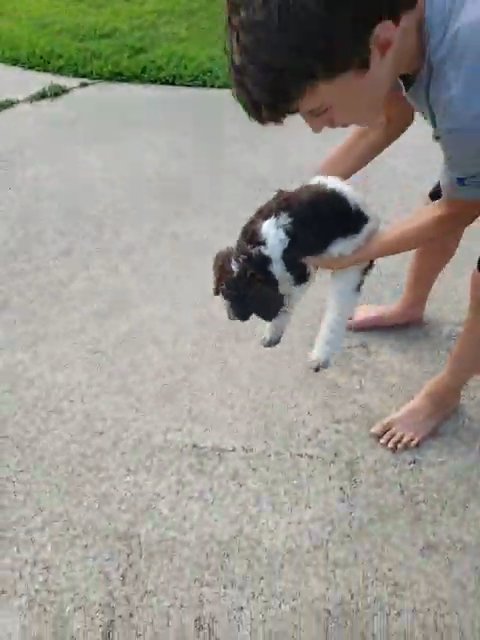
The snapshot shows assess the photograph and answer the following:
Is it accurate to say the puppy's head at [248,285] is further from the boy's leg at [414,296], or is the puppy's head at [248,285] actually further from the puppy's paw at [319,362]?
the boy's leg at [414,296]

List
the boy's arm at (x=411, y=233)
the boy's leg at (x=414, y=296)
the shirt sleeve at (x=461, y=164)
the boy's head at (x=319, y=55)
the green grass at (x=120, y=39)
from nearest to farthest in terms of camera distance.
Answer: the boy's head at (x=319, y=55)
the shirt sleeve at (x=461, y=164)
the boy's arm at (x=411, y=233)
the boy's leg at (x=414, y=296)
the green grass at (x=120, y=39)

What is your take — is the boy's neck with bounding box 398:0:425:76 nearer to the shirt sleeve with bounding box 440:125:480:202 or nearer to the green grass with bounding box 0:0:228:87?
the shirt sleeve with bounding box 440:125:480:202

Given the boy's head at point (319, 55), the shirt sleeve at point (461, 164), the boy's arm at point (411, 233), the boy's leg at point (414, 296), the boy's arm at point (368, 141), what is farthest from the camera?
the boy's leg at point (414, 296)

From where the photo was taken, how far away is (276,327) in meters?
1.47

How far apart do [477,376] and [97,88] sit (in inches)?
67.8

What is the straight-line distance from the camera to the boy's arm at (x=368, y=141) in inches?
59.4

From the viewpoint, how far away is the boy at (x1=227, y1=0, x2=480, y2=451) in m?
1.08

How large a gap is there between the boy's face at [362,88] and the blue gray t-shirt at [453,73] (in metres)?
0.04

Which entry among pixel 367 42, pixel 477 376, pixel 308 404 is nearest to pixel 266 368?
pixel 308 404

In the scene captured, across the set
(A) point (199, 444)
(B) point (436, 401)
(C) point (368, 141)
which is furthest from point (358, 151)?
(A) point (199, 444)

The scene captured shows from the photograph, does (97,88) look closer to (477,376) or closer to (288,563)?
(477,376)

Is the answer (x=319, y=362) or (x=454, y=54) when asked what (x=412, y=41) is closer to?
(x=454, y=54)

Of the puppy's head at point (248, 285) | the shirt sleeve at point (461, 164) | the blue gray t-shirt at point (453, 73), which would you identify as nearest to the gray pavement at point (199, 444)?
the puppy's head at point (248, 285)

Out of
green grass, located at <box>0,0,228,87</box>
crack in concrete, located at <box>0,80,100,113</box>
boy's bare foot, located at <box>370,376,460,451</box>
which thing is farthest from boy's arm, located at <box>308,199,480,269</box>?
crack in concrete, located at <box>0,80,100,113</box>
